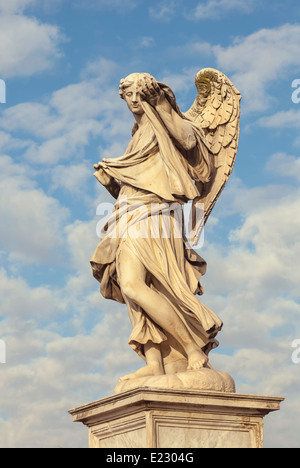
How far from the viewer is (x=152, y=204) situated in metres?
9.70

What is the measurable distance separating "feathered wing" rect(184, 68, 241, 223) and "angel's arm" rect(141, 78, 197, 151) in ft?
1.67

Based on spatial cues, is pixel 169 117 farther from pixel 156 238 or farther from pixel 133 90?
pixel 156 238

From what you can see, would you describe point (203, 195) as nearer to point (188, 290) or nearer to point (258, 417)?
point (188, 290)

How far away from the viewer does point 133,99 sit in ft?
32.4

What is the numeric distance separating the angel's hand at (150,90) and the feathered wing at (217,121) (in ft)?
2.72

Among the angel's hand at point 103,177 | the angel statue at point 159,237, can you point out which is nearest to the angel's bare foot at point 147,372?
the angel statue at point 159,237

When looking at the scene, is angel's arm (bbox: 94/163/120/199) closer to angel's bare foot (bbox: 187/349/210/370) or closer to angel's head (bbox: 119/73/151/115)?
angel's head (bbox: 119/73/151/115)

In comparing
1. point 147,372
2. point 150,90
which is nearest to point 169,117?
point 150,90

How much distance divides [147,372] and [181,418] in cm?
85

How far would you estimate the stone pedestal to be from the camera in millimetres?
8312

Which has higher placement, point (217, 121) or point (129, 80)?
point (217, 121)
